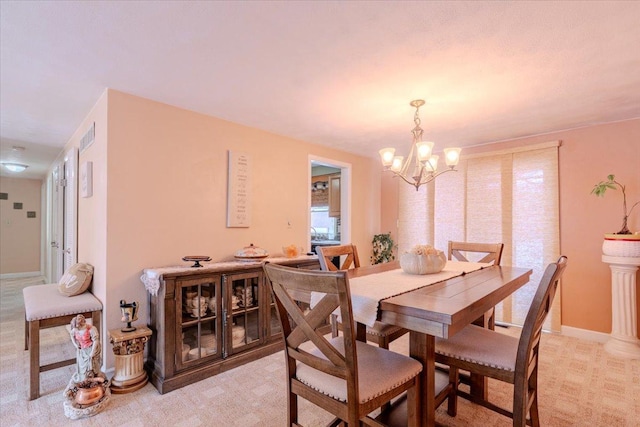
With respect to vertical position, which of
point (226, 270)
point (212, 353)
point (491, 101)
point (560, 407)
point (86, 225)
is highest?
point (491, 101)

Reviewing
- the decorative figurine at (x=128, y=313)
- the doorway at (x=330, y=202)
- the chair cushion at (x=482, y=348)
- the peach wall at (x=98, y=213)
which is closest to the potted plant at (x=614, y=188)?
the chair cushion at (x=482, y=348)

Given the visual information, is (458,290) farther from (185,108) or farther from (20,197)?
(20,197)

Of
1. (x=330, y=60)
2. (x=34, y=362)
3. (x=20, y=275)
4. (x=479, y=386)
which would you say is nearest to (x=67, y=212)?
(x=34, y=362)

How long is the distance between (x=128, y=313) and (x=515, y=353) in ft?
8.34

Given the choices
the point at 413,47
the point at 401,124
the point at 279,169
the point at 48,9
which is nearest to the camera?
the point at 48,9

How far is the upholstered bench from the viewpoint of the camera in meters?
2.18

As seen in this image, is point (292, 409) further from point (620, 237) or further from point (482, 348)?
point (620, 237)

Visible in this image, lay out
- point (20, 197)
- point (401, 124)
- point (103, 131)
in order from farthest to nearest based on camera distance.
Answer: point (20, 197) < point (401, 124) < point (103, 131)

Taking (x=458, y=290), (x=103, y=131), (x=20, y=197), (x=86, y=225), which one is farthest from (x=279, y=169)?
(x=20, y=197)

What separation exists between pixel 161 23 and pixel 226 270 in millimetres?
1785

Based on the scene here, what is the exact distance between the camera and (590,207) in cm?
338

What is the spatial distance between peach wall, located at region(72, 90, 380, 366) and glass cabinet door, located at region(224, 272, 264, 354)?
49 cm

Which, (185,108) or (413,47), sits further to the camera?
(185,108)

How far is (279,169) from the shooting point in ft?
12.1
